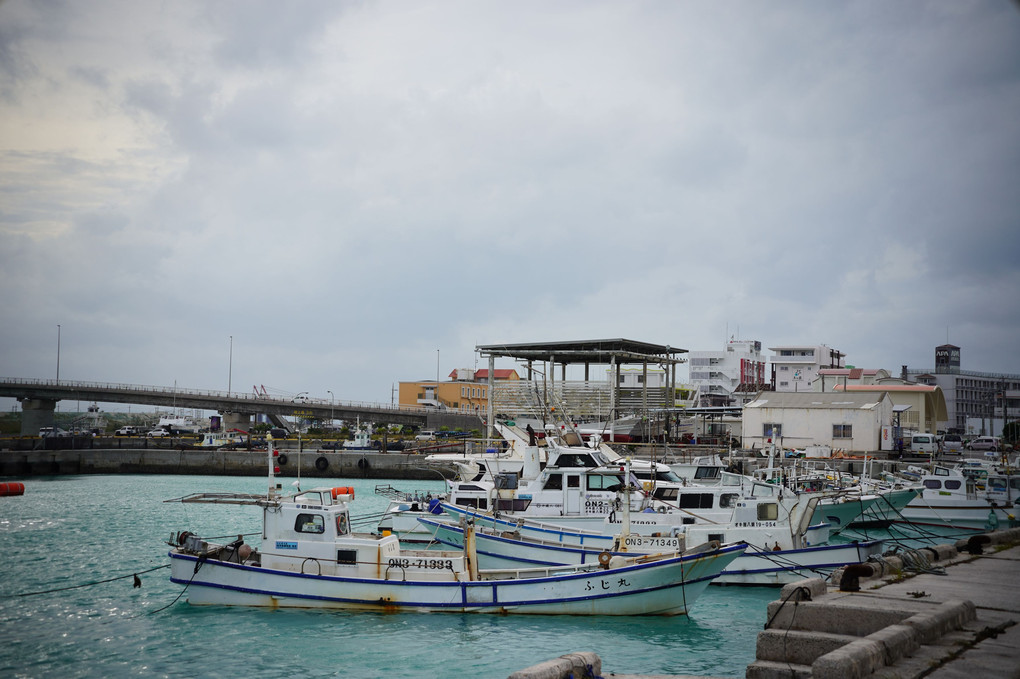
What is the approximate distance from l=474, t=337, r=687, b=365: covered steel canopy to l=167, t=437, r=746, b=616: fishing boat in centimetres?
3675

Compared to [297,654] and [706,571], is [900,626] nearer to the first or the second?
[706,571]

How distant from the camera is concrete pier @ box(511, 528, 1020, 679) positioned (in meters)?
9.03

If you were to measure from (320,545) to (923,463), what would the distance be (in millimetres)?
44952

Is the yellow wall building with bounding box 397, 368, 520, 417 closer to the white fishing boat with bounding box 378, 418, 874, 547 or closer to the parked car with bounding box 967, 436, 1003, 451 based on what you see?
the parked car with bounding box 967, 436, 1003, 451

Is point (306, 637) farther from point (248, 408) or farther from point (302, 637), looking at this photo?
point (248, 408)

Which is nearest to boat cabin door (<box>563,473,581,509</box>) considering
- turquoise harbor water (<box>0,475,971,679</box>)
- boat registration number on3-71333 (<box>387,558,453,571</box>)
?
turquoise harbor water (<box>0,475,971,679</box>)

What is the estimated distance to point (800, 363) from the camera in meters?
107

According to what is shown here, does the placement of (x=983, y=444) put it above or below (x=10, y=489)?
below

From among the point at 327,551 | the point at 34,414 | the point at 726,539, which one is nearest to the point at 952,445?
the point at 726,539

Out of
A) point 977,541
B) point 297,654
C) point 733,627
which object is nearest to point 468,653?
point 297,654

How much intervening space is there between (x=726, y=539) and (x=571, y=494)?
207 inches

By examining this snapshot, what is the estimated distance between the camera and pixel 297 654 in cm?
1797

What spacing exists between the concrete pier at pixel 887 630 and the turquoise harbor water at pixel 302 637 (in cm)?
451

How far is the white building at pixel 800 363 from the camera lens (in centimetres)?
10419
